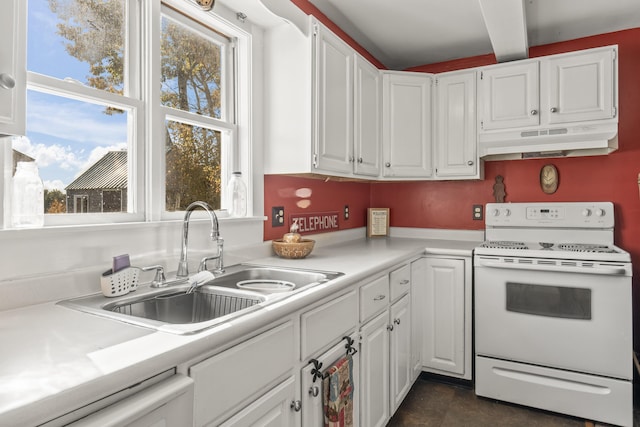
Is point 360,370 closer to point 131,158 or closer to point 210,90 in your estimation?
point 131,158

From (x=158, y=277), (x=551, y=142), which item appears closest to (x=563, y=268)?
(x=551, y=142)

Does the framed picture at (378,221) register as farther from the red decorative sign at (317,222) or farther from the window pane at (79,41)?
the window pane at (79,41)

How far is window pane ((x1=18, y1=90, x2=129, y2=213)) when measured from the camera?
1.33 meters

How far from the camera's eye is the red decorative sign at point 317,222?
8.32ft

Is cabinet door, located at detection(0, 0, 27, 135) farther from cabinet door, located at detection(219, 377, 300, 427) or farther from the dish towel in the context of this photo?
the dish towel

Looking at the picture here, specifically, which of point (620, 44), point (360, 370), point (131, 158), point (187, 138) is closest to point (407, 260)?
point (360, 370)

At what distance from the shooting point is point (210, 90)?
2.02 meters

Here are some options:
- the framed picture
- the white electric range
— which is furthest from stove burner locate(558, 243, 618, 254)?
the framed picture

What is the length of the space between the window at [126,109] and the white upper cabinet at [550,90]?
1808 millimetres

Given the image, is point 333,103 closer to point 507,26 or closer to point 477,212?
point 507,26

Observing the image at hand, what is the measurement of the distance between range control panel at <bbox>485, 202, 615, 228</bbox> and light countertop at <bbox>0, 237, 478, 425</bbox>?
2.19 metres

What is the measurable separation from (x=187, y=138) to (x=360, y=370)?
135cm

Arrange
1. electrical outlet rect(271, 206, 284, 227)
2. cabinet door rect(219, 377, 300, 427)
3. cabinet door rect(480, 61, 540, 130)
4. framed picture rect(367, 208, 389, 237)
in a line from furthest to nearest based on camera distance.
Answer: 1. framed picture rect(367, 208, 389, 237)
2. cabinet door rect(480, 61, 540, 130)
3. electrical outlet rect(271, 206, 284, 227)
4. cabinet door rect(219, 377, 300, 427)

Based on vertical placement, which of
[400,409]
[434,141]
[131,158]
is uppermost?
[434,141]
